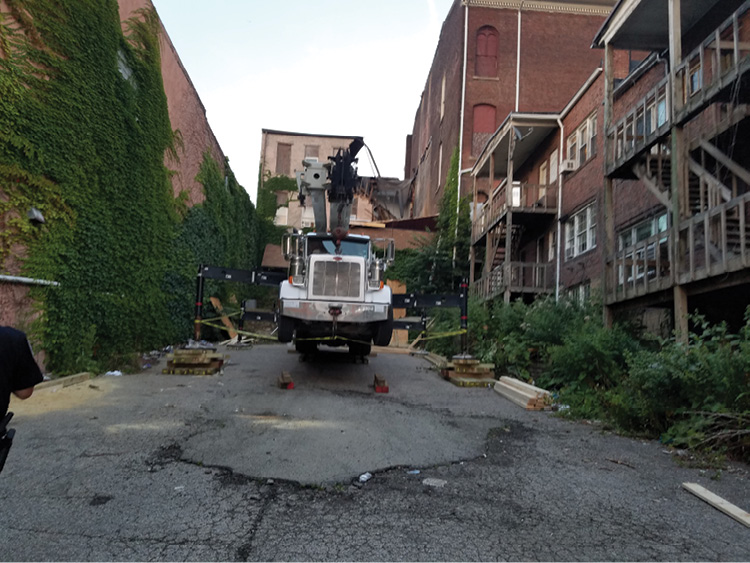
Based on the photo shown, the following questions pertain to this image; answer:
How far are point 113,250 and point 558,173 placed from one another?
13.8 meters

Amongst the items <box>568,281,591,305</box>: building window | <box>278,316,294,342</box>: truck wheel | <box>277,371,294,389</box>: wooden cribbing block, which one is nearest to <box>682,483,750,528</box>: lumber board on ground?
<box>278,316,294,342</box>: truck wheel

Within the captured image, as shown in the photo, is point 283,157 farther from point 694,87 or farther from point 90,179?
point 694,87

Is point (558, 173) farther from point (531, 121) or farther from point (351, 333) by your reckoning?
point (351, 333)

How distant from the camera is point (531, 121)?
18156 millimetres

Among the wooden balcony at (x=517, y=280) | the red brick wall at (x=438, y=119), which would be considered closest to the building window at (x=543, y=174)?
the wooden balcony at (x=517, y=280)

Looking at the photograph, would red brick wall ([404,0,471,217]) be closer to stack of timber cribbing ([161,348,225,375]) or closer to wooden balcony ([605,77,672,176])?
wooden balcony ([605,77,672,176])

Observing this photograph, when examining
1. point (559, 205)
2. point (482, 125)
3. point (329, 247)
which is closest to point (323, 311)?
point (329, 247)

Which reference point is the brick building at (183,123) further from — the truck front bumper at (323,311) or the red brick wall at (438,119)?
the red brick wall at (438,119)

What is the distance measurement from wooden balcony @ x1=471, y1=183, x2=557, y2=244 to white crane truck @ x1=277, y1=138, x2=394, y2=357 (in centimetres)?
871

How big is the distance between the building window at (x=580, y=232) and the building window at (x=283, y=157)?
27586mm

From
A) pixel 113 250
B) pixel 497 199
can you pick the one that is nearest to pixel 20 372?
pixel 113 250

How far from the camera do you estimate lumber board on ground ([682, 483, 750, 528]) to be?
3.80m

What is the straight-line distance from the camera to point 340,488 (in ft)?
14.3

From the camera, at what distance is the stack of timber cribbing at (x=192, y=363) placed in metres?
10.7
